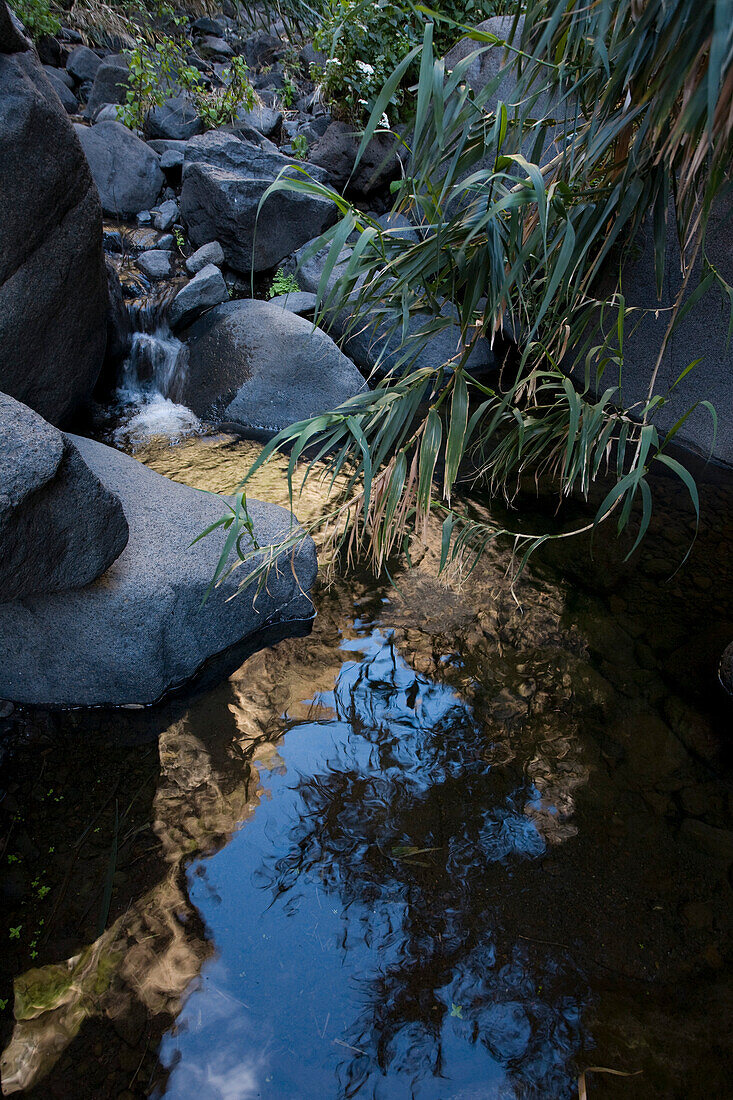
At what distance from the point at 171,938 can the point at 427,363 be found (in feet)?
14.7

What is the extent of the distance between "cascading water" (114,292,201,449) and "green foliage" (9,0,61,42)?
3.92 metres

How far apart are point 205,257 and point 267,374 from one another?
5.65 ft

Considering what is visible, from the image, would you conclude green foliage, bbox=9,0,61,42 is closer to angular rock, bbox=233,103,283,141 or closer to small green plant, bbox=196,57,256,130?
small green plant, bbox=196,57,256,130

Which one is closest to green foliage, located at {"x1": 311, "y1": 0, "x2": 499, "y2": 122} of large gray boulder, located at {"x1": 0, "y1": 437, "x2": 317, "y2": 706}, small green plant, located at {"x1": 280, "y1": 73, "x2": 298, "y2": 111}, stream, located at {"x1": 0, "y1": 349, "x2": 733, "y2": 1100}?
small green plant, located at {"x1": 280, "y1": 73, "x2": 298, "y2": 111}

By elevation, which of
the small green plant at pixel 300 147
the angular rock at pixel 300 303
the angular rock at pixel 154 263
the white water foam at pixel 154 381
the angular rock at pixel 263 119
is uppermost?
the angular rock at pixel 263 119

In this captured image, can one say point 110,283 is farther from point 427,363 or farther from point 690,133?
point 690,133

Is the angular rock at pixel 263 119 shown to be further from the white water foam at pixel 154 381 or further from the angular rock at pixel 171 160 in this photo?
the white water foam at pixel 154 381

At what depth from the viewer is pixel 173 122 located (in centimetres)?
667

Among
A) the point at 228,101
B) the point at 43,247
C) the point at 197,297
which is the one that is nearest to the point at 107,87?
the point at 228,101

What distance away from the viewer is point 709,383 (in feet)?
14.3

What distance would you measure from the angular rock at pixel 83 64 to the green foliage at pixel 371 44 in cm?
264

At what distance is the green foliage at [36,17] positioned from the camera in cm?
644

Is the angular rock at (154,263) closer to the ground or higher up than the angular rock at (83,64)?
closer to the ground

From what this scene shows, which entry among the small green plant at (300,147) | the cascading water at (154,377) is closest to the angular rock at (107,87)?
the small green plant at (300,147)
